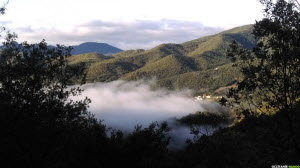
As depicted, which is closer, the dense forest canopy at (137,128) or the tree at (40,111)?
the dense forest canopy at (137,128)

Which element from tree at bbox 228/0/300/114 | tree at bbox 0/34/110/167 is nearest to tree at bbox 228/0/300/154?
tree at bbox 228/0/300/114

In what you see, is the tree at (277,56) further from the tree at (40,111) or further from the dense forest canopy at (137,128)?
the tree at (40,111)

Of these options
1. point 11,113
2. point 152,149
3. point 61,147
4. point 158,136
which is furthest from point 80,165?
point 158,136

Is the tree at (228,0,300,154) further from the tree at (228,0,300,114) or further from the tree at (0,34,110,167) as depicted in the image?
the tree at (0,34,110,167)

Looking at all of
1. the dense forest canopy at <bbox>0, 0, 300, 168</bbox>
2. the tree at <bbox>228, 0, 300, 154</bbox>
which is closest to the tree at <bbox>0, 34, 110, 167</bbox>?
the dense forest canopy at <bbox>0, 0, 300, 168</bbox>

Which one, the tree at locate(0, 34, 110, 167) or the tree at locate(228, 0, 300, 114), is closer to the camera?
the tree at locate(228, 0, 300, 114)

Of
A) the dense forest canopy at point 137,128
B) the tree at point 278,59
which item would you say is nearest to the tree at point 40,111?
the dense forest canopy at point 137,128

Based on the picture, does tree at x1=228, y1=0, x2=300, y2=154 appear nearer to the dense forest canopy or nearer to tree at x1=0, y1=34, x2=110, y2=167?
the dense forest canopy

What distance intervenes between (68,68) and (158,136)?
9.24m

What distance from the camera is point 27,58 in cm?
1677

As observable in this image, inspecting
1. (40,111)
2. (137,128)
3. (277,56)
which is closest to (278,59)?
(277,56)

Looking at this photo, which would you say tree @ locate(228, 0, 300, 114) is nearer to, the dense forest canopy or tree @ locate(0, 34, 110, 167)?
the dense forest canopy

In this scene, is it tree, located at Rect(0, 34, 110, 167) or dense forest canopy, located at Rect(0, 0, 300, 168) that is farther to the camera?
tree, located at Rect(0, 34, 110, 167)

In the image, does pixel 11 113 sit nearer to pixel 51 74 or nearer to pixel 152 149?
pixel 51 74
